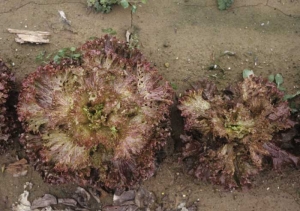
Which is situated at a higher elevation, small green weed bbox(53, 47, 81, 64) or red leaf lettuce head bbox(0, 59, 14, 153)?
small green weed bbox(53, 47, 81, 64)

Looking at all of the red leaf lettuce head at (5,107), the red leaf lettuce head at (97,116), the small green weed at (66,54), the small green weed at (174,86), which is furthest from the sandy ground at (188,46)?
the red leaf lettuce head at (97,116)

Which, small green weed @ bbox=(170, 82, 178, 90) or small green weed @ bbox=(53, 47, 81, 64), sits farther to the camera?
small green weed @ bbox=(170, 82, 178, 90)

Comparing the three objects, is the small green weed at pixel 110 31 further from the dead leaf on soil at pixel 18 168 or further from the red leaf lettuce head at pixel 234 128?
the dead leaf on soil at pixel 18 168

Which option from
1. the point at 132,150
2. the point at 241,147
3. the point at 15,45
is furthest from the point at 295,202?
the point at 15,45

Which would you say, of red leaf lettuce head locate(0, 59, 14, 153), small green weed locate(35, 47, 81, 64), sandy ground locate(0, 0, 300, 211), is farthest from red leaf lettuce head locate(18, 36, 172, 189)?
sandy ground locate(0, 0, 300, 211)

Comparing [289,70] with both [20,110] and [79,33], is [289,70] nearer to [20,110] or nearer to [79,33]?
[79,33]

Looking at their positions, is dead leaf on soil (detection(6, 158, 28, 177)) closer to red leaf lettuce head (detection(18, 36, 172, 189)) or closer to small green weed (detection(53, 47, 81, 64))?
red leaf lettuce head (detection(18, 36, 172, 189))
